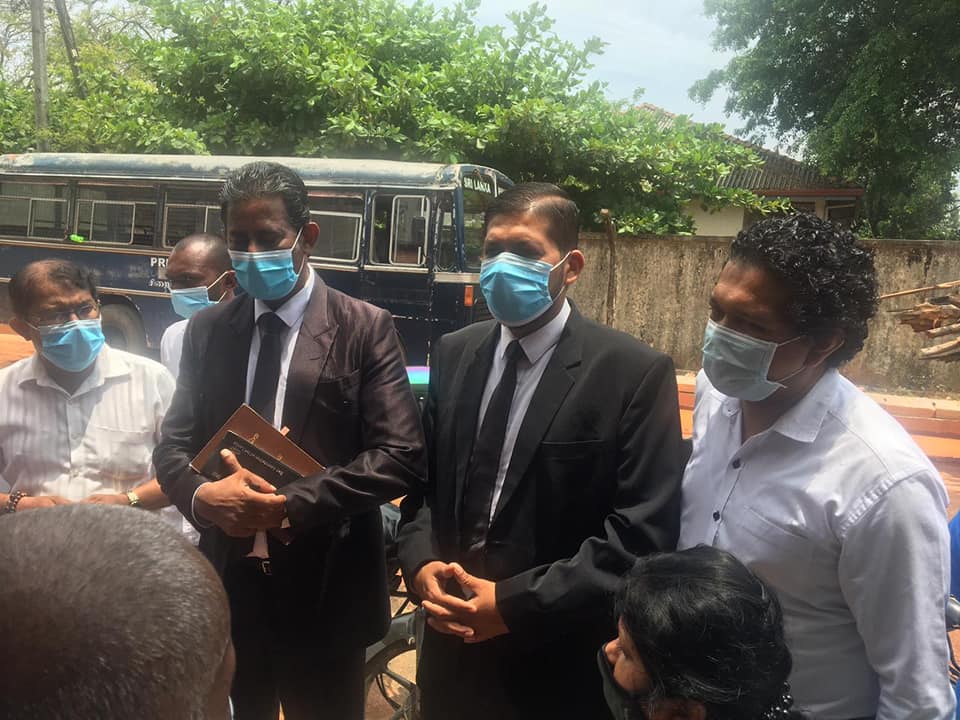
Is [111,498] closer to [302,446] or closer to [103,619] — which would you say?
[302,446]

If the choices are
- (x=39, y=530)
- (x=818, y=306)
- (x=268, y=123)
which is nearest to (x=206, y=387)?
(x=39, y=530)

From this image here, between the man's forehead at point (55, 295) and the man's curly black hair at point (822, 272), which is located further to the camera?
the man's forehead at point (55, 295)

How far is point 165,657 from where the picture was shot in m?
0.80

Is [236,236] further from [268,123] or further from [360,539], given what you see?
[268,123]

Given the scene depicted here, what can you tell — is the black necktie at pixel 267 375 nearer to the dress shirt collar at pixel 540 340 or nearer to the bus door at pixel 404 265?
the dress shirt collar at pixel 540 340

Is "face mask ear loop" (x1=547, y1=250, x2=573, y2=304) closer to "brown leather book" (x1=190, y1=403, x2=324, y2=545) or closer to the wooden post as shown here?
"brown leather book" (x1=190, y1=403, x2=324, y2=545)

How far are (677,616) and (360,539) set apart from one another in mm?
1063

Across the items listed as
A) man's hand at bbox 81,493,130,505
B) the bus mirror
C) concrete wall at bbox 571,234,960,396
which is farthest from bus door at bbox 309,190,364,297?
man's hand at bbox 81,493,130,505

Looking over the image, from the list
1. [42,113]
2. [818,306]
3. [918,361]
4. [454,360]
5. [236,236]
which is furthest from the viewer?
[42,113]

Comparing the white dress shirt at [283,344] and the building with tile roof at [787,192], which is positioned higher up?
the building with tile roof at [787,192]

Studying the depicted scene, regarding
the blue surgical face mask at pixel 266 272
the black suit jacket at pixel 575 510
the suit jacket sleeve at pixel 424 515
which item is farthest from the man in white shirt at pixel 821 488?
the blue surgical face mask at pixel 266 272

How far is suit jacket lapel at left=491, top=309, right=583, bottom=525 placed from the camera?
1.71 meters

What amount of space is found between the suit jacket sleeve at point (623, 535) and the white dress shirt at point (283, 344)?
705mm

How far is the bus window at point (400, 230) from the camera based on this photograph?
7938mm
